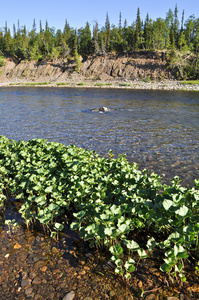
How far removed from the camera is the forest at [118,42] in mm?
76500

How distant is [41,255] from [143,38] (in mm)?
103744

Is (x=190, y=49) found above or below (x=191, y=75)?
above

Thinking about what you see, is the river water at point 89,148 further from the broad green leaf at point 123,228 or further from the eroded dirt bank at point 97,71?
the eroded dirt bank at point 97,71

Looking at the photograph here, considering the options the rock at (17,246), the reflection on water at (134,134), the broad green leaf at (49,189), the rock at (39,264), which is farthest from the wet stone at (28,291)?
the reflection on water at (134,134)

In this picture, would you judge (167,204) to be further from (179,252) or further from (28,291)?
(28,291)

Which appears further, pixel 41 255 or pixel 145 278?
pixel 41 255

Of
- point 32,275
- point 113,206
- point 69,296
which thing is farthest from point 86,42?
point 69,296

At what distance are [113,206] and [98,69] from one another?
89232 millimetres

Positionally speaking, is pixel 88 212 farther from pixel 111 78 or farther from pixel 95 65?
pixel 95 65

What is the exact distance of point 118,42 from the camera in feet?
312

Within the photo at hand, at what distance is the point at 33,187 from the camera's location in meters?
5.49

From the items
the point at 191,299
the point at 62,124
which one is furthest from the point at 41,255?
the point at 62,124

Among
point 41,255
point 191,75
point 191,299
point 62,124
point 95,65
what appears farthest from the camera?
point 95,65

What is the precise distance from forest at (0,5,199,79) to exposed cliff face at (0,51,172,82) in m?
4.05
